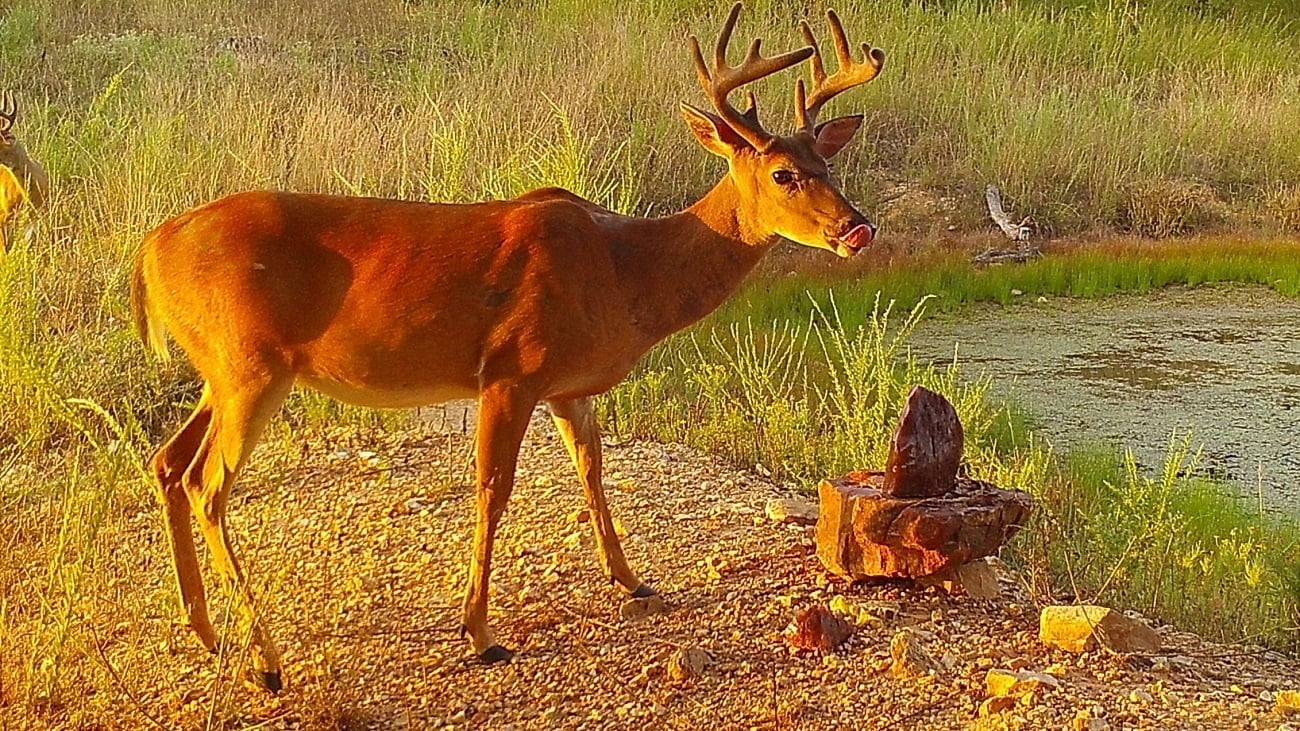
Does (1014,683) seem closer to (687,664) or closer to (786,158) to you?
(687,664)

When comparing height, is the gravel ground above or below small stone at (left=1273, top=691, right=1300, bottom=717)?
below

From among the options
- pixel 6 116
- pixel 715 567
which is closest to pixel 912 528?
pixel 715 567

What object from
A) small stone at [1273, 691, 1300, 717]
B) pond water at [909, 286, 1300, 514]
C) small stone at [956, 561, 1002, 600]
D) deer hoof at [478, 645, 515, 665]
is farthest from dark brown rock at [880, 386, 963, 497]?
pond water at [909, 286, 1300, 514]

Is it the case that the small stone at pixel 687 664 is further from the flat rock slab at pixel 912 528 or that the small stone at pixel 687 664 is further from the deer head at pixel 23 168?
the deer head at pixel 23 168

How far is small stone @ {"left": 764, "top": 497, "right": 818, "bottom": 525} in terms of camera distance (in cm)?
481

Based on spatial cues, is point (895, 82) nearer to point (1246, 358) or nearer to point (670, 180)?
point (670, 180)

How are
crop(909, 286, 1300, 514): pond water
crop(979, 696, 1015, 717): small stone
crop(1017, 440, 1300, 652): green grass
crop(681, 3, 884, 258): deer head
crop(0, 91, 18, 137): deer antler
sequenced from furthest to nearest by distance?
crop(0, 91, 18, 137): deer antler < crop(909, 286, 1300, 514): pond water < crop(1017, 440, 1300, 652): green grass < crop(681, 3, 884, 258): deer head < crop(979, 696, 1015, 717): small stone

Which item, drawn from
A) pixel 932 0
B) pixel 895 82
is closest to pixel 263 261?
pixel 895 82

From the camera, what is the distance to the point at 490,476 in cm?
375

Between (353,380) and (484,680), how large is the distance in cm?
85

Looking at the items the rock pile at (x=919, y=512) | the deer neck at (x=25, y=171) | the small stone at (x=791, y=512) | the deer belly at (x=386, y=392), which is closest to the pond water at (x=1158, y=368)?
the small stone at (x=791, y=512)

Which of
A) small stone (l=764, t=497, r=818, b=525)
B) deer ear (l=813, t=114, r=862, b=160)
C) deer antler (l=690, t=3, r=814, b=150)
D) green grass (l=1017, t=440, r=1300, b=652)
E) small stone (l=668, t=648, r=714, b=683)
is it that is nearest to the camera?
small stone (l=668, t=648, r=714, b=683)

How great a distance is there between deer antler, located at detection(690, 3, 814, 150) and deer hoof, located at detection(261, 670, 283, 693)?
6.20 ft

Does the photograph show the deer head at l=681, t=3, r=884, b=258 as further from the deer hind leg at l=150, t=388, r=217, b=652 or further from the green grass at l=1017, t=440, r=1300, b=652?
the deer hind leg at l=150, t=388, r=217, b=652
